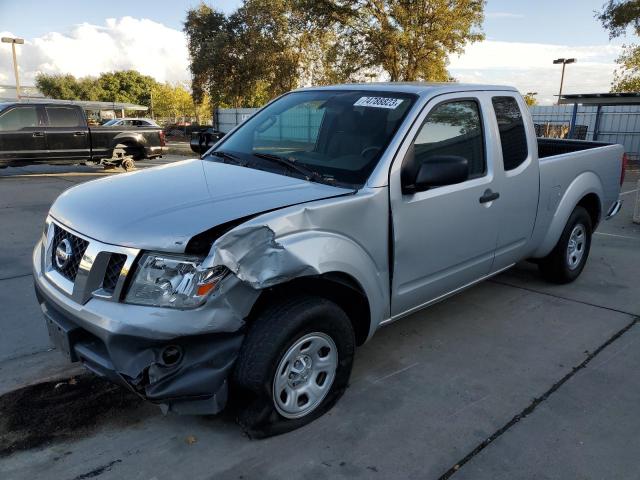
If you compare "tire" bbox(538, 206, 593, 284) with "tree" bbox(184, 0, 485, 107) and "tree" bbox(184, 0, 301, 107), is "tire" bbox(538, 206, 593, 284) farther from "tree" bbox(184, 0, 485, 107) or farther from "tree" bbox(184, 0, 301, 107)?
"tree" bbox(184, 0, 301, 107)

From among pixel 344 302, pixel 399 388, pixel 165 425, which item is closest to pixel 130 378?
pixel 165 425

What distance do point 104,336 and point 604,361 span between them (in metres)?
3.28

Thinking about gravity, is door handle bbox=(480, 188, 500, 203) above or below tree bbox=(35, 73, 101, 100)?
below

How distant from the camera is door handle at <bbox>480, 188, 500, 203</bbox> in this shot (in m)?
3.68

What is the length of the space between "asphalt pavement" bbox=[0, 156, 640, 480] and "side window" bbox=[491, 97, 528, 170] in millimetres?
1340

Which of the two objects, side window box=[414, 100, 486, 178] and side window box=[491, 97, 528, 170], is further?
side window box=[491, 97, 528, 170]

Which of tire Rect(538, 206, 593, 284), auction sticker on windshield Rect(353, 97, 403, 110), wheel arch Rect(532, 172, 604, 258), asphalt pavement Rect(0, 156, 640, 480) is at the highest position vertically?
auction sticker on windshield Rect(353, 97, 403, 110)

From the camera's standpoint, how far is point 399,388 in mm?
3273

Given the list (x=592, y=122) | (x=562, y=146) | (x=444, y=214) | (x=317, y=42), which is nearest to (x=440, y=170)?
(x=444, y=214)

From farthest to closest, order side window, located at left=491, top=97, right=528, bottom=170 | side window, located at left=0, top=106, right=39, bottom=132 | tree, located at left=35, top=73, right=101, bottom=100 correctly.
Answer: tree, located at left=35, top=73, right=101, bottom=100 < side window, located at left=0, top=106, right=39, bottom=132 < side window, located at left=491, top=97, right=528, bottom=170

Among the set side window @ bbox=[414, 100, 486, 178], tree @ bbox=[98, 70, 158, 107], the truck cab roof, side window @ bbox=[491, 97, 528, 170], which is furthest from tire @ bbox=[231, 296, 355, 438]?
tree @ bbox=[98, 70, 158, 107]

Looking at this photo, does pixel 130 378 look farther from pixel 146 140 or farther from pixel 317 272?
pixel 146 140

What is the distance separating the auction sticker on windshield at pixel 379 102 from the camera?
134 inches

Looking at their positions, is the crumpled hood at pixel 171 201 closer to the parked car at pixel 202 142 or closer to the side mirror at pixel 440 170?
the side mirror at pixel 440 170
